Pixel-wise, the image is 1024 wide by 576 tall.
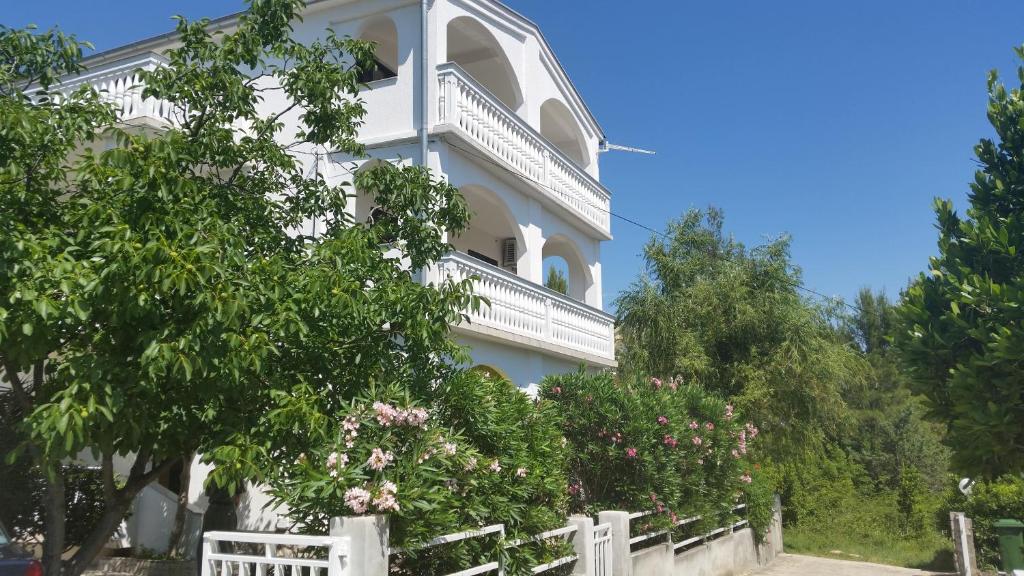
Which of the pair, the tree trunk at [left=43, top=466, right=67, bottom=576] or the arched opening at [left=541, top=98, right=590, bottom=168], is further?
the arched opening at [left=541, top=98, right=590, bottom=168]

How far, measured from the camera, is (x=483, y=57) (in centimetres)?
1705

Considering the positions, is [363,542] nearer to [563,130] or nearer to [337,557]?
[337,557]

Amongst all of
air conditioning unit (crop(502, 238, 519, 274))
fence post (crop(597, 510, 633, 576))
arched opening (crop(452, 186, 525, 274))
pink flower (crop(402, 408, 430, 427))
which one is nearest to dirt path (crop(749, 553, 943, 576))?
fence post (crop(597, 510, 633, 576))

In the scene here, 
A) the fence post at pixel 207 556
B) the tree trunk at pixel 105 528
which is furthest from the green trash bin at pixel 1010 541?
the tree trunk at pixel 105 528

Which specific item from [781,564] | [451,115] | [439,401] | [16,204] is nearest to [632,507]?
[439,401]

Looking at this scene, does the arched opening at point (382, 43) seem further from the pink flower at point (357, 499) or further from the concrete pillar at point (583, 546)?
the pink flower at point (357, 499)

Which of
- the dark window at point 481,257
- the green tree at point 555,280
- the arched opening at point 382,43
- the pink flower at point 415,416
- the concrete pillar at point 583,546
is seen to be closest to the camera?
the pink flower at point 415,416

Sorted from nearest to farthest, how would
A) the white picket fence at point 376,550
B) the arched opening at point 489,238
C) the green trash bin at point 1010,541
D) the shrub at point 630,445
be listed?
the white picket fence at point 376,550
the shrub at point 630,445
the green trash bin at point 1010,541
the arched opening at point 489,238

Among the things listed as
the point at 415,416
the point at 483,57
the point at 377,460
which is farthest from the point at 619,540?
the point at 483,57

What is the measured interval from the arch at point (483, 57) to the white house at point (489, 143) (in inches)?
1.3

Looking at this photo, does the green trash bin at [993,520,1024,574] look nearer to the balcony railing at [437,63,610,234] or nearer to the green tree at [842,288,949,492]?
the balcony railing at [437,63,610,234]

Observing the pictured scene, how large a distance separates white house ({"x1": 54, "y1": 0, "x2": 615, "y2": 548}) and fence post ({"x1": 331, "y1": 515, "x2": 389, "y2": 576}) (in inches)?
222

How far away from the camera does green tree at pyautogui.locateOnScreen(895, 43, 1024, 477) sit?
594cm

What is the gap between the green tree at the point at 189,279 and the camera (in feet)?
15.3
